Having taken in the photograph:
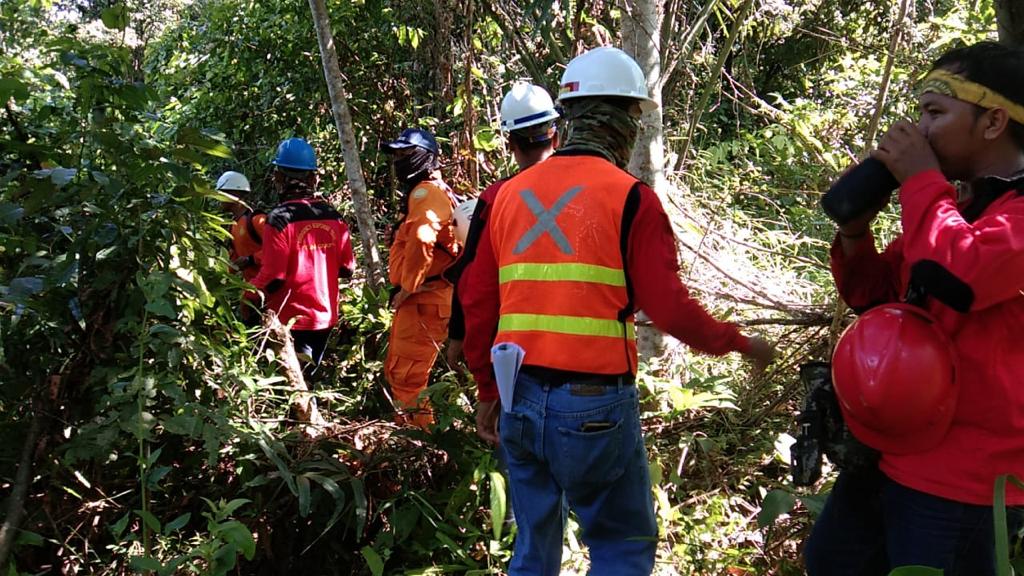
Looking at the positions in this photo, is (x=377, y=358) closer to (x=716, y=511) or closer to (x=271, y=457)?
(x=271, y=457)

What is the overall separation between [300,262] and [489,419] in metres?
2.30

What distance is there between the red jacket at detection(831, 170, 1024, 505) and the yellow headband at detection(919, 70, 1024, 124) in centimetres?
18

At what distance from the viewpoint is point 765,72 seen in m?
11.0

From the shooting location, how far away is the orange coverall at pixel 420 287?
13.6 feet

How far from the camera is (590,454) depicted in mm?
2072

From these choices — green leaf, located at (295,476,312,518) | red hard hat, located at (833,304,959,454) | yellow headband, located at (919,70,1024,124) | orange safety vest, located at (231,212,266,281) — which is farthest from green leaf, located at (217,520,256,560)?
orange safety vest, located at (231,212,266,281)

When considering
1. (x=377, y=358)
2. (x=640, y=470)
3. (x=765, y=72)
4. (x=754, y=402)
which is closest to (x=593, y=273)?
(x=640, y=470)

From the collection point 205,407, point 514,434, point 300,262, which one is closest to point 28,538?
point 205,407

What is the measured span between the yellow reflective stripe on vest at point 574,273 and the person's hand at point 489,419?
61 cm

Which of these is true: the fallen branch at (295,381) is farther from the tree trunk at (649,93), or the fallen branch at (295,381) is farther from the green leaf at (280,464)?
the tree trunk at (649,93)

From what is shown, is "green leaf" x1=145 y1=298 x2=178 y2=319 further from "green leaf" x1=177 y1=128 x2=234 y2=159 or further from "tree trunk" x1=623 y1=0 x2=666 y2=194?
"tree trunk" x1=623 y1=0 x2=666 y2=194

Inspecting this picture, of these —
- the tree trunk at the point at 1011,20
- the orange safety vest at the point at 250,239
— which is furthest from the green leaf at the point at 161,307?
the tree trunk at the point at 1011,20

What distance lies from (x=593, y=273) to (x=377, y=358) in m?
3.01

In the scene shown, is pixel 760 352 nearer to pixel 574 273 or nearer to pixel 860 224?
pixel 860 224
